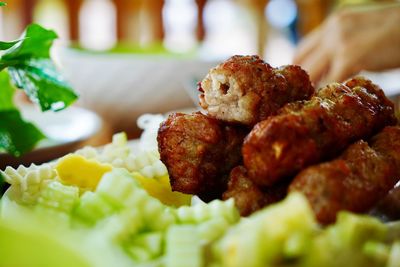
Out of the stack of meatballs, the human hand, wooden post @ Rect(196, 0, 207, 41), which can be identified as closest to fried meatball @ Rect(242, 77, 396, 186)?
the stack of meatballs

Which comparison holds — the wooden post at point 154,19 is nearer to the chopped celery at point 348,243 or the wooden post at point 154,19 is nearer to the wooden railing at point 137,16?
the wooden railing at point 137,16

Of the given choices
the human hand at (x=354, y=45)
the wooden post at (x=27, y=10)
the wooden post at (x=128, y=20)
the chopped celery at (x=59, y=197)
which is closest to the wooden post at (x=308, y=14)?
the wooden post at (x=128, y=20)

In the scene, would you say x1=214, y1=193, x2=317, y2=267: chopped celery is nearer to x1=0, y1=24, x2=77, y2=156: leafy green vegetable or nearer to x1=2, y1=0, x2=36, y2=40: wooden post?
x1=0, y1=24, x2=77, y2=156: leafy green vegetable

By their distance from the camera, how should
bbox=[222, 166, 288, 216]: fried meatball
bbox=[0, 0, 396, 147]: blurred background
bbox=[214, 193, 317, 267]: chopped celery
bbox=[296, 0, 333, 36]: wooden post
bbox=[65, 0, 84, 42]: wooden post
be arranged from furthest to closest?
bbox=[296, 0, 333, 36]: wooden post < bbox=[65, 0, 84, 42]: wooden post < bbox=[0, 0, 396, 147]: blurred background < bbox=[222, 166, 288, 216]: fried meatball < bbox=[214, 193, 317, 267]: chopped celery

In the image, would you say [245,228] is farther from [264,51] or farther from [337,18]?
[264,51]

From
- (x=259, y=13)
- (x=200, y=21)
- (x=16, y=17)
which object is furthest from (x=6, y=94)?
(x=259, y=13)

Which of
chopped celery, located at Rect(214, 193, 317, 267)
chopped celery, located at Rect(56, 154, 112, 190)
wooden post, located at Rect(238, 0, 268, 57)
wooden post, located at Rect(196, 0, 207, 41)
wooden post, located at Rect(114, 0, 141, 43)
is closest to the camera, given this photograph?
chopped celery, located at Rect(214, 193, 317, 267)

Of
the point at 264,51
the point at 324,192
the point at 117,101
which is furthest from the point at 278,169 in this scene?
the point at 264,51

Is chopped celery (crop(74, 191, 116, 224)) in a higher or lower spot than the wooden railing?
higher
